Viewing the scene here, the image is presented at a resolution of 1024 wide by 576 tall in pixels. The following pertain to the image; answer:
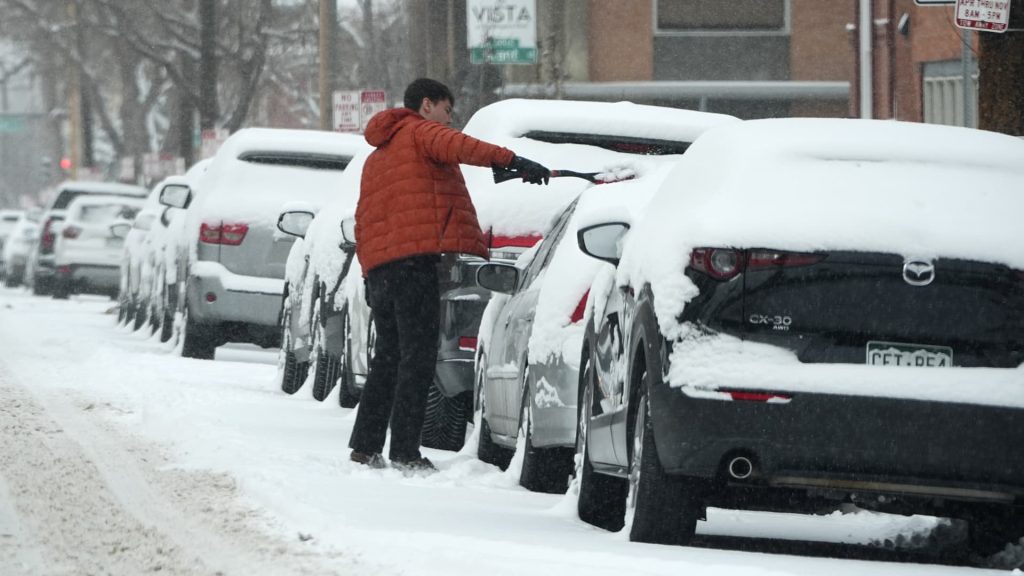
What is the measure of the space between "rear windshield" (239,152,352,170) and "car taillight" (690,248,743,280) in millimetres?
10650

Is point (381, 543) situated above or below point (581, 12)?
below

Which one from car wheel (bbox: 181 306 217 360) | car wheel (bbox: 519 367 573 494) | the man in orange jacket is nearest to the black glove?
the man in orange jacket

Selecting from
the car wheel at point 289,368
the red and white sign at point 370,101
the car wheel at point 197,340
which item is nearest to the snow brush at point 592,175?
the car wheel at point 289,368

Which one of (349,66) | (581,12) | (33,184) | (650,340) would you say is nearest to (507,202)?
(650,340)

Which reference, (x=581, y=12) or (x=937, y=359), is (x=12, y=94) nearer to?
(x=581, y=12)

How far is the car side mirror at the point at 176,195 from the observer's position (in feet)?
65.0

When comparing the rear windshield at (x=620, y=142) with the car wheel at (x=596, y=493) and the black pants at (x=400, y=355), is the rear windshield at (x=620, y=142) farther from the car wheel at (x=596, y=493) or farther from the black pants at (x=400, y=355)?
the car wheel at (x=596, y=493)

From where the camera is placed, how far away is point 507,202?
1065 centimetres

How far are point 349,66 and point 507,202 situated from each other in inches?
1916

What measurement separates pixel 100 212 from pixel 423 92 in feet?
85.6

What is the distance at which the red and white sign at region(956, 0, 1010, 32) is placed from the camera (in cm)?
1187

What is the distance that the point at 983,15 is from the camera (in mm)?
11984

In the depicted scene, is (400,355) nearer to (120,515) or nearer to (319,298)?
(120,515)

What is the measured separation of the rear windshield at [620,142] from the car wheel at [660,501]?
402 cm
